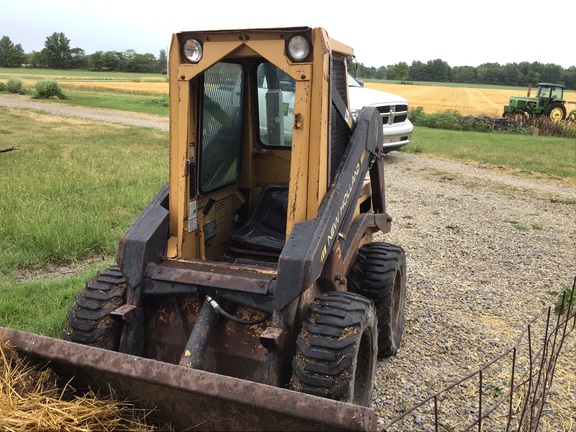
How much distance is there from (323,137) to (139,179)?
26.3 ft

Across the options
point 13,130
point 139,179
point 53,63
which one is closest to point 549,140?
point 139,179

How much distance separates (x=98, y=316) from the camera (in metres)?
3.46

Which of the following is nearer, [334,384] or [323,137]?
[334,384]

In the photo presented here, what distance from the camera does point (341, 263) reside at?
150 inches

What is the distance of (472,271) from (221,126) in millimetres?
4111

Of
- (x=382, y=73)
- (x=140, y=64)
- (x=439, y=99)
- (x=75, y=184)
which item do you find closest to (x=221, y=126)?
(x=75, y=184)

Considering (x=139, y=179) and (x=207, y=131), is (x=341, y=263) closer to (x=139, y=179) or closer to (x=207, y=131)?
(x=207, y=131)

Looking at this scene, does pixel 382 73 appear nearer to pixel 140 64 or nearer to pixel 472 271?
pixel 140 64

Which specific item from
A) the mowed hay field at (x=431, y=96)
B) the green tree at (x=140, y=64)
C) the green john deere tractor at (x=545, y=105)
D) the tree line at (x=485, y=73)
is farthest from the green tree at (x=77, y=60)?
the green john deere tractor at (x=545, y=105)

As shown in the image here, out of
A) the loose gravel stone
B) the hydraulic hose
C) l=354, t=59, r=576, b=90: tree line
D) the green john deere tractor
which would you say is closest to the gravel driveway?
the loose gravel stone

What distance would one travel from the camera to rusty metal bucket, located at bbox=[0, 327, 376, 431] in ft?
7.75

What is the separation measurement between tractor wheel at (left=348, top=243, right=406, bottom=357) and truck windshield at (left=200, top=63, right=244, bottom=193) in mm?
1264

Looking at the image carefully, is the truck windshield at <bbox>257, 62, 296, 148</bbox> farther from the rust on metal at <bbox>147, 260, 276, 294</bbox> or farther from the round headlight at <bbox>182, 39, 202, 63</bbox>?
the rust on metal at <bbox>147, 260, 276, 294</bbox>

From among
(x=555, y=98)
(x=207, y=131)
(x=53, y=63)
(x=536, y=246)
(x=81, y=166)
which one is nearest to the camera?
(x=207, y=131)
